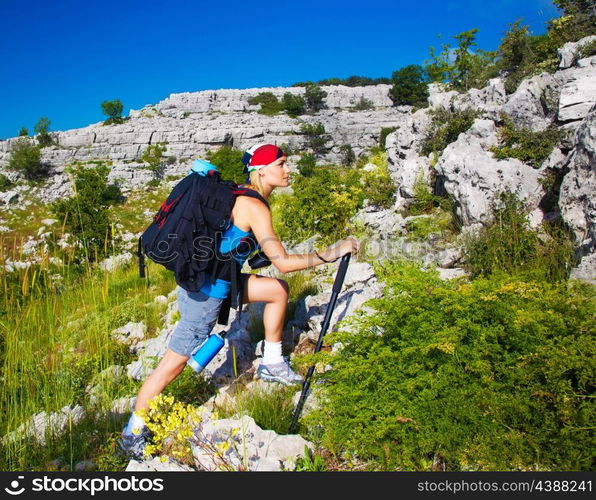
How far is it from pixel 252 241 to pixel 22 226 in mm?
37274

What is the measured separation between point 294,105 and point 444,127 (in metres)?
61.6

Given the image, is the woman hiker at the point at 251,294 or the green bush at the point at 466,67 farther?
the green bush at the point at 466,67

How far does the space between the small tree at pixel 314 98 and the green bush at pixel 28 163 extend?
1642 inches

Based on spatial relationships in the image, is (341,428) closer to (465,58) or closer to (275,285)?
(275,285)

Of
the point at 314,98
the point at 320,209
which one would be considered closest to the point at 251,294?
the point at 320,209

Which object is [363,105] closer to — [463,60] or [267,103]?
[267,103]

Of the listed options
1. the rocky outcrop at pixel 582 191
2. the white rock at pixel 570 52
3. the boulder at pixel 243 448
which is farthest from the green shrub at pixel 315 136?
the boulder at pixel 243 448

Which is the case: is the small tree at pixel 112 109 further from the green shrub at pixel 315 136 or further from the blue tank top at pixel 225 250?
the blue tank top at pixel 225 250

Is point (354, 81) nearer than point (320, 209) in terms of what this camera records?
No

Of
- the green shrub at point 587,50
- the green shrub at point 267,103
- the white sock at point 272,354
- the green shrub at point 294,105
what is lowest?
the white sock at point 272,354

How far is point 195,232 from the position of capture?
95.8 inches
